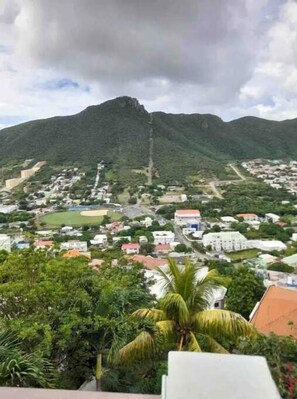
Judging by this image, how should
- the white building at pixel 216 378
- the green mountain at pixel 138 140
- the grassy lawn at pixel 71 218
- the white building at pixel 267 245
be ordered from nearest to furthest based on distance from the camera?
1. the white building at pixel 216 378
2. the white building at pixel 267 245
3. the grassy lawn at pixel 71 218
4. the green mountain at pixel 138 140

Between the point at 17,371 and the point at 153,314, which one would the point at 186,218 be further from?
the point at 17,371

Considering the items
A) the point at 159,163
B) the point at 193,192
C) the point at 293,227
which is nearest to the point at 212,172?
the point at 159,163

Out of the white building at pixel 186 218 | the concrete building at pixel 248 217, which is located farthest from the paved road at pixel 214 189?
the white building at pixel 186 218

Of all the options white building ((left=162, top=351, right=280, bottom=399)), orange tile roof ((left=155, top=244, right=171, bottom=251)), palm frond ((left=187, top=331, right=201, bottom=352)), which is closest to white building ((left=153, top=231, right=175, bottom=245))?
orange tile roof ((left=155, top=244, right=171, bottom=251))

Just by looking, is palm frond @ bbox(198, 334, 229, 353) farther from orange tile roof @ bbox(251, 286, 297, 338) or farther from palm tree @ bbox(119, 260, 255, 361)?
orange tile roof @ bbox(251, 286, 297, 338)

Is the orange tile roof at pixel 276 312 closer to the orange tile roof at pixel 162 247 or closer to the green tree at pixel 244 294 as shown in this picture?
the green tree at pixel 244 294

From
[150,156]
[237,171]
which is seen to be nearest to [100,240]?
[150,156]

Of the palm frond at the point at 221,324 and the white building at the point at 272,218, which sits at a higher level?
the palm frond at the point at 221,324

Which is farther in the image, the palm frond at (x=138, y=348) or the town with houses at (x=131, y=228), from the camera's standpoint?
the town with houses at (x=131, y=228)
